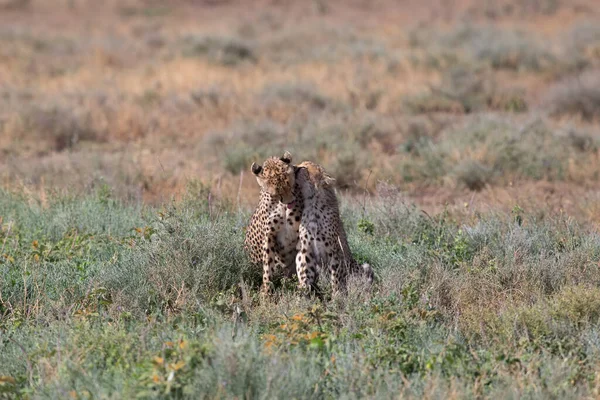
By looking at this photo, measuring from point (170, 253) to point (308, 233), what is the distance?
1015 mm

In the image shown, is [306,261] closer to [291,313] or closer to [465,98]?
[291,313]

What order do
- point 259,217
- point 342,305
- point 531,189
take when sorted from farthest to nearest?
point 531,189 < point 259,217 < point 342,305

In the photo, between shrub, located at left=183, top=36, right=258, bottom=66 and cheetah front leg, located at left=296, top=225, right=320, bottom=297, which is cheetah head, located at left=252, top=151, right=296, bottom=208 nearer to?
cheetah front leg, located at left=296, top=225, right=320, bottom=297

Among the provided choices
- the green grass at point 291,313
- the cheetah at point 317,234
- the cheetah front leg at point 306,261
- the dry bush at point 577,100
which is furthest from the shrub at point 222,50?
the cheetah front leg at point 306,261

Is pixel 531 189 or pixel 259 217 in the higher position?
pixel 259 217

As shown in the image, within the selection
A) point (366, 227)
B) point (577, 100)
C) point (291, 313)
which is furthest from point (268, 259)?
point (577, 100)

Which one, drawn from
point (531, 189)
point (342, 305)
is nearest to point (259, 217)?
point (342, 305)

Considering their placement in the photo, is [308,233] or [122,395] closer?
[122,395]

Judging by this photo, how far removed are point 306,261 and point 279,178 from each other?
23.5 inches

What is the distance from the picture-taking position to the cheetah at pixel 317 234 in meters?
5.82

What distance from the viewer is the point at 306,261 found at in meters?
5.88

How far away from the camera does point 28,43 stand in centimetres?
2070

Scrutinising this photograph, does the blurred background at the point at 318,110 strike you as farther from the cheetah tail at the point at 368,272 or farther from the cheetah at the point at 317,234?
the cheetah at the point at 317,234

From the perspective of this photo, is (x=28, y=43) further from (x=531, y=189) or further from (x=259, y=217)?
(x=259, y=217)
